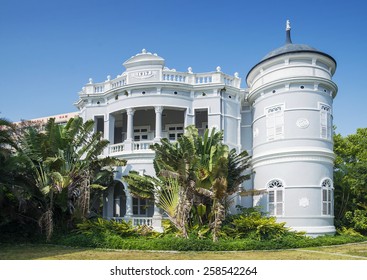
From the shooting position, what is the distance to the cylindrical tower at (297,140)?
66.3 ft

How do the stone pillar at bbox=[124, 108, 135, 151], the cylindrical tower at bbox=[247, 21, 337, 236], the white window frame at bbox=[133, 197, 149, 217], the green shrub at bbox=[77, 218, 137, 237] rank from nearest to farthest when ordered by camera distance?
the green shrub at bbox=[77, 218, 137, 237], the cylindrical tower at bbox=[247, 21, 337, 236], the stone pillar at bbox=[124, 108, 135, 151], the white window frame at bbox=[133, 197, 149, 217]

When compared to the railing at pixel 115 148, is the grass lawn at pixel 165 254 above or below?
below

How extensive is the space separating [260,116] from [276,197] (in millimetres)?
4980

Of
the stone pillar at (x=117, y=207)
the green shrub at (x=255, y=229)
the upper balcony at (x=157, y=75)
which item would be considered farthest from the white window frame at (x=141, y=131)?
the green shrub at (x=255, y=229)

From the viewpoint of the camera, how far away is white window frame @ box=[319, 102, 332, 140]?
21188mm

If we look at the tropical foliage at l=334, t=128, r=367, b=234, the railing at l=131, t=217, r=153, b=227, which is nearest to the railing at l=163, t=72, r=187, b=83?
the railing at l=131, t=217, r=153, b=227

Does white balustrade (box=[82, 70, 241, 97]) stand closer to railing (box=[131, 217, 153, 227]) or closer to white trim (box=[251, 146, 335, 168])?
white trim (box=[251, 146, 335, 168])

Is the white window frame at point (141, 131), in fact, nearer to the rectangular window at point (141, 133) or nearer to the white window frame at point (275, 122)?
the rectangular window at point (141, 133)

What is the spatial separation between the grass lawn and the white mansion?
11.8ft

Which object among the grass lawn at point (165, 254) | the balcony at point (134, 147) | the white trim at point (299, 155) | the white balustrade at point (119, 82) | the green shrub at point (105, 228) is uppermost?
the white balustrade at point (119, 82)

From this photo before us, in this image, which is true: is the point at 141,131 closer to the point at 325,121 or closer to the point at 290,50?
the point at 290,50

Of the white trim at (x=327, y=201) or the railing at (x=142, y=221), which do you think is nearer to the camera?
the white trim at (x=327, y=201)

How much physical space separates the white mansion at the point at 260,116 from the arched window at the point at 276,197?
0.05 m
